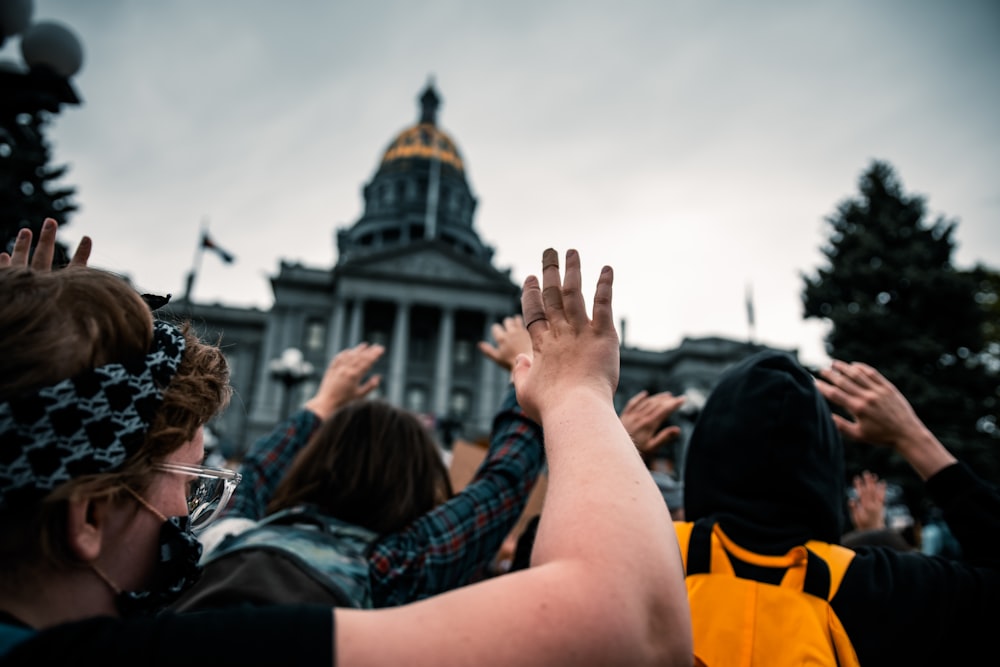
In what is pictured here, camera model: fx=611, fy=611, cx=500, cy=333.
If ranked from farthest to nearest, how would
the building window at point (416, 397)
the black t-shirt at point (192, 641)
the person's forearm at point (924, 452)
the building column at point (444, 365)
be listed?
the building window at point (416, 397), the building column at point (444, 365), the person's forearm at point (924, 452), the black t-shirt at point (192, 641)

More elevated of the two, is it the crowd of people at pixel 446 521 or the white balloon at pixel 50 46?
the white balloon at pixel 50 46

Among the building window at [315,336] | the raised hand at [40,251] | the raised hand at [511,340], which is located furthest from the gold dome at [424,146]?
the raised hand at [40,251]

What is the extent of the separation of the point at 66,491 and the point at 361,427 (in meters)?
1.40

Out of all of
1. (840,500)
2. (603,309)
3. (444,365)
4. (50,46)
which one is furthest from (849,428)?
(444,365)

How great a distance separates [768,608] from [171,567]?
57.2 inches

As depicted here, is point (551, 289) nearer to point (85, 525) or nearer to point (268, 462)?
point (85, 525)

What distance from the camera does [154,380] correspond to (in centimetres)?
99

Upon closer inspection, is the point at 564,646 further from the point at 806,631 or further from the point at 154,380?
the point at 806,631

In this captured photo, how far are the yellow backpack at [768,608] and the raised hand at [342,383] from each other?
1922 millimetres

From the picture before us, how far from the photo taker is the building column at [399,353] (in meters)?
38.3

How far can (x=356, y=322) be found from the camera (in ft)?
128

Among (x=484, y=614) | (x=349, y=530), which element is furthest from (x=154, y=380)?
(x=349, y=530)

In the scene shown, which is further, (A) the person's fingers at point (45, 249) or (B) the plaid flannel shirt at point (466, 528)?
(B) the plaid flannel shirt at point (466, 528)

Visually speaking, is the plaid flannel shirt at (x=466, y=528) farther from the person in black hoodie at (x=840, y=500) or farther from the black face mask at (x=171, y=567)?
the black face mask at (x=171, y=567)
